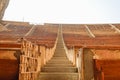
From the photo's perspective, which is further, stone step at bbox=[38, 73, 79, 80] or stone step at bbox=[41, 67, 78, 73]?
stone step at bbox=[41, 67, 78, 73]

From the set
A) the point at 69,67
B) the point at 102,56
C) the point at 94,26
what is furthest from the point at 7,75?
the point at 94,26

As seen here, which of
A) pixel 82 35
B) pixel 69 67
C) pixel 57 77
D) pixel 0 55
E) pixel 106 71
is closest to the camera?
pixel 106 71

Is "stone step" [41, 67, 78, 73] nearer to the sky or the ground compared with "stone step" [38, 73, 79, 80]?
nearer to the sky

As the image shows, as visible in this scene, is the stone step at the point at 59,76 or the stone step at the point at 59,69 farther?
the stone step at the point at 59,69

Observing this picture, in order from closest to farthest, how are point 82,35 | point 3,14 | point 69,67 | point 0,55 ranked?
1. point 0,55
2. point 69,67
3. point 82,35
4. point 3,14

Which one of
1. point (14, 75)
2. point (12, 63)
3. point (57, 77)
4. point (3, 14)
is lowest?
point (57, 77)

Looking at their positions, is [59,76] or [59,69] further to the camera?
[59,69]

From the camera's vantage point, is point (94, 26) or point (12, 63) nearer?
point (12, 63)

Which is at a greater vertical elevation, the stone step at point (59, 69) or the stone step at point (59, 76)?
the stone step at point (59, 69)

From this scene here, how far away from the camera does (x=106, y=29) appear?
39.7 ft

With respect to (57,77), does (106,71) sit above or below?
above

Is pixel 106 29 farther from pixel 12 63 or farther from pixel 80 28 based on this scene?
pixel 12 63

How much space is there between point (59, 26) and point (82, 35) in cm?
288

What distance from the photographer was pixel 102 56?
251 cm
